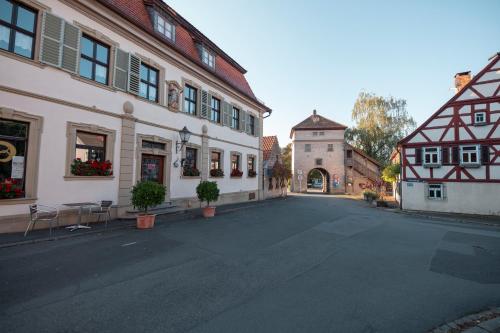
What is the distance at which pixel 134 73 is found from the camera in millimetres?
10109

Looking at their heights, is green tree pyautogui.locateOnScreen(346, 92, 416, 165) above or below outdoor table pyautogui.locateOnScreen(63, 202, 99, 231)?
above

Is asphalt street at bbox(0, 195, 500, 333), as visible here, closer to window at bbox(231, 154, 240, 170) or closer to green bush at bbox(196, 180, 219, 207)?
green bush at bbox(196, 180, 219, 207)

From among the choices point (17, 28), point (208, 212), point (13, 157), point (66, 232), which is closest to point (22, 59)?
point (17, 28)

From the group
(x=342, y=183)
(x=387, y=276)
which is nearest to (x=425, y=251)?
(x=387, y=276)

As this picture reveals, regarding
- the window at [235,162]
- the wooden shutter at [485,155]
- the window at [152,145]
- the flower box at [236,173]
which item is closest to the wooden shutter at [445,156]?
the wooden shutter at [485,155]

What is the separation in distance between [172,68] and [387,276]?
40.3 ft

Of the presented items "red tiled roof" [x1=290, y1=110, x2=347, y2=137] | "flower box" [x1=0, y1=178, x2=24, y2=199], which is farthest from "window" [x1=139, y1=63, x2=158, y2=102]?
"red tiled roof" [x1=290, y1=110, x2=347, y2=137]

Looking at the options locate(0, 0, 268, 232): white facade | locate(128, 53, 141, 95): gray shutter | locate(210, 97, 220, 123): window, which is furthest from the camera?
locate(210, 97, 220, 123): window

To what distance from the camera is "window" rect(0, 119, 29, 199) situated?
6.64m

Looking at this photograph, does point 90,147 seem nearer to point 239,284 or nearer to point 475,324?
point 239,284

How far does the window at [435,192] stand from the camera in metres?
15.6

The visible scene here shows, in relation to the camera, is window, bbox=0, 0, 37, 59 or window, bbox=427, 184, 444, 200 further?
window, bbox=427, 184, 444, 200

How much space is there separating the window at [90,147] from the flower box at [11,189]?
1792mm

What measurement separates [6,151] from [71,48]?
13.0 feet
